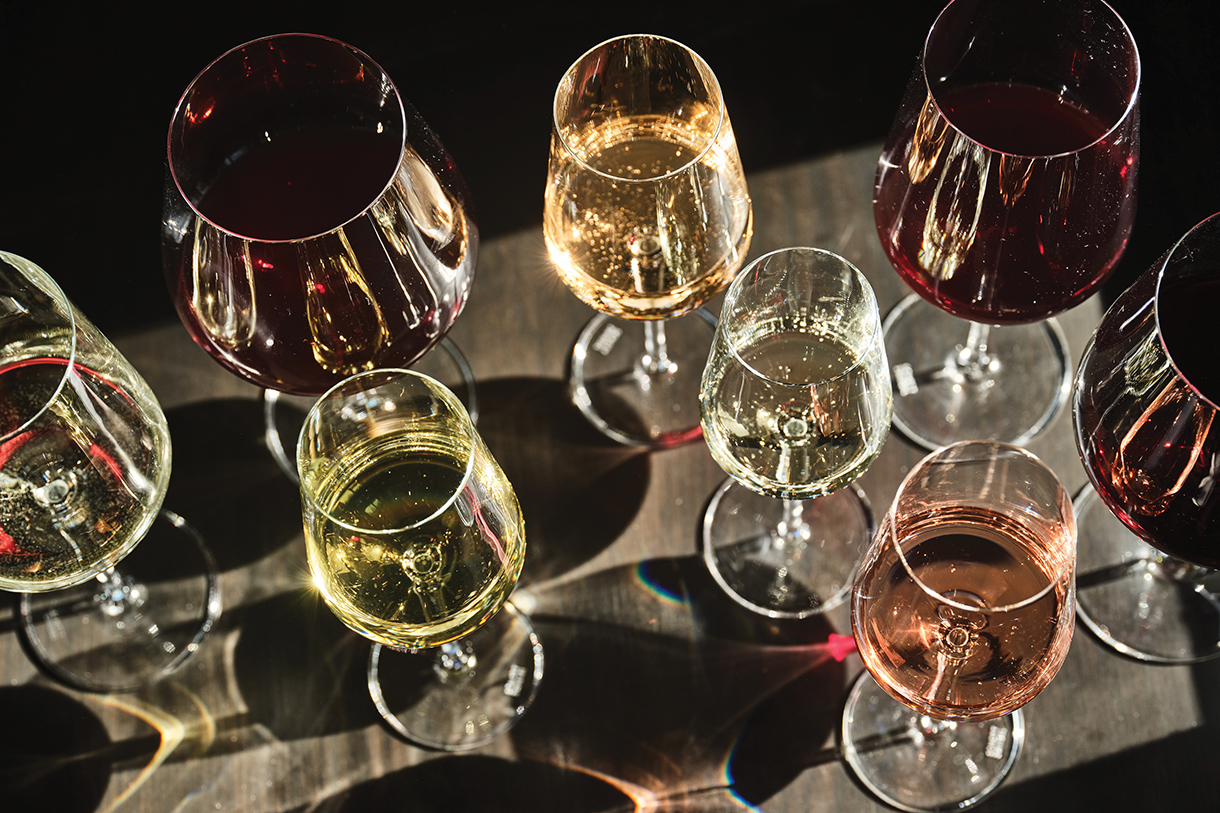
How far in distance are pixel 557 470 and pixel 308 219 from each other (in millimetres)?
333

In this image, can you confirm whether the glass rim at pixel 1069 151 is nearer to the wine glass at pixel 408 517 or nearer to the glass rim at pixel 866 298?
the glass rim at pixel 866 298

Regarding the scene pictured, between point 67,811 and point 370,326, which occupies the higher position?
point 370,326

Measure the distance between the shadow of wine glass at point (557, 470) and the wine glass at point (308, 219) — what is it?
0.67ft

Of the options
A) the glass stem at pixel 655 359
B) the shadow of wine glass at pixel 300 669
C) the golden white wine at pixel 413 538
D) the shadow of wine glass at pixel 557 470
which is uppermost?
the golden white wine at pixel 413 538

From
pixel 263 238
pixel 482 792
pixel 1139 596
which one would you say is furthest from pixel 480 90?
pixel 1139 596

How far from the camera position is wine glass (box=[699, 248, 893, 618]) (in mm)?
914

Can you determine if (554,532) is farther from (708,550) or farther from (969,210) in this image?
(969,210)

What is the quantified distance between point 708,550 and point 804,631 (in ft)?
0.36

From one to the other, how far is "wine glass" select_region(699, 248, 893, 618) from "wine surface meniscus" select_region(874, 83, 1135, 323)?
3.0 inches

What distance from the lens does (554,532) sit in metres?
1.13

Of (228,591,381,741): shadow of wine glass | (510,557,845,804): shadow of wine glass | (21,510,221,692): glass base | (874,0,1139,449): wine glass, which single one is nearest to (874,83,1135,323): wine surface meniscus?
(874,0,1139,449): wine glass

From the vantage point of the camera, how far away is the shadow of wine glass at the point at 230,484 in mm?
1133

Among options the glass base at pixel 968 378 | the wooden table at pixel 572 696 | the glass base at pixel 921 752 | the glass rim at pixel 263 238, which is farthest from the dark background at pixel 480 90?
the glass base at pixel 921 752

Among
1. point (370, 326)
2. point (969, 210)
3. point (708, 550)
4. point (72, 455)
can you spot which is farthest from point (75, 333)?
point (969, 210)
